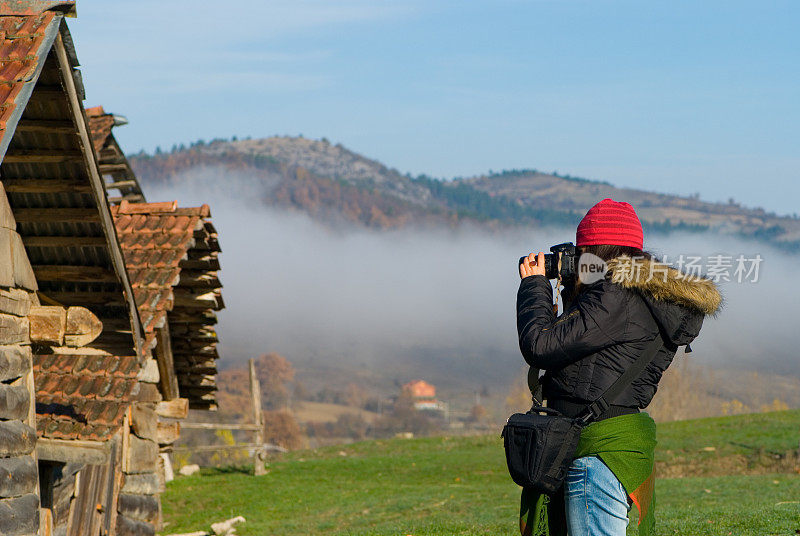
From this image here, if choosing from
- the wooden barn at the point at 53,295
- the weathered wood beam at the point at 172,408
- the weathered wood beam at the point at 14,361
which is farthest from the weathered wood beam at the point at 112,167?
the weathered wood beam at the point at 14,361

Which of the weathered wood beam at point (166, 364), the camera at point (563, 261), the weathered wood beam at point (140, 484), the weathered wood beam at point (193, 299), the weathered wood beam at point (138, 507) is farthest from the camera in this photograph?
the weathered wood beam at point (166, 364)

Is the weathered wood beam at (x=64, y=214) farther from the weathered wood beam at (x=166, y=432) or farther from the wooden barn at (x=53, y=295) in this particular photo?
the weathered wood beam at (x=166, y=432)

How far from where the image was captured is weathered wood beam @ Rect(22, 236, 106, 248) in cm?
777

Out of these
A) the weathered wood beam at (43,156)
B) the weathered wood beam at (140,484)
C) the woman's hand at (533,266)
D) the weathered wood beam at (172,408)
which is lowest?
the weathered wood beam at (140,484)

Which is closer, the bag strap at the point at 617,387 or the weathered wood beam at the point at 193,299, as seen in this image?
the bag strap at the point at 617,387

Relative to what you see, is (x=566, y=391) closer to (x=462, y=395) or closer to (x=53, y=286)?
(x=53, y=286)

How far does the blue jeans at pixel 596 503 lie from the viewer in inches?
166

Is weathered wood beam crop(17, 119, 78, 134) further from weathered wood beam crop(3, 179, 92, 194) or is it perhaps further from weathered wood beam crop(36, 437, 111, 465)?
weathered wood beam crop(36, 437, 111, 465)

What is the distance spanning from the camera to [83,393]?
8.85 meters

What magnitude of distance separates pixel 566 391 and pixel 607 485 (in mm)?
453

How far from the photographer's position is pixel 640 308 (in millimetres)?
4340

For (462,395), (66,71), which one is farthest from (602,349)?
(462,395)

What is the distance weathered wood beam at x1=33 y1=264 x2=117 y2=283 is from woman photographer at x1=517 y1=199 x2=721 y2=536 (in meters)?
4.74

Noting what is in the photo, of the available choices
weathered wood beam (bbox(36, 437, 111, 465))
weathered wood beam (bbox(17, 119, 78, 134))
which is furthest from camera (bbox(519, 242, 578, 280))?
weathered wood beam (bbox(36, 437, 111, 465))
